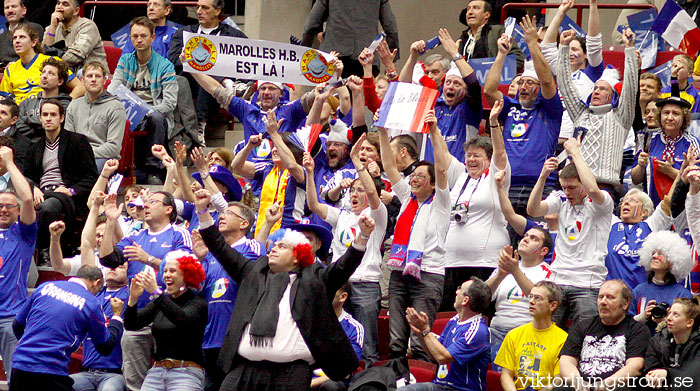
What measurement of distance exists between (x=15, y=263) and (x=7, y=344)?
27.5 inches

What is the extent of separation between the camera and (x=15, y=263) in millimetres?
10008

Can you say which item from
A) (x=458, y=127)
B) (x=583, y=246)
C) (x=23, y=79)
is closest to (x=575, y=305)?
(x=583, y=246)

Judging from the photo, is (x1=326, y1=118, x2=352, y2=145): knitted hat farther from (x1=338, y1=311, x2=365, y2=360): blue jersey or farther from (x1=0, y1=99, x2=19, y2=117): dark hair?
(x1=0, y1=99, x2=19, y2=117): dark hair

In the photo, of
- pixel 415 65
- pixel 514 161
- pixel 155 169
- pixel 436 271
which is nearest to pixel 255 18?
pixel 155 169

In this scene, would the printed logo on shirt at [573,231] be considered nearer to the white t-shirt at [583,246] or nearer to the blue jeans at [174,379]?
the white t-shirt at [583,246]

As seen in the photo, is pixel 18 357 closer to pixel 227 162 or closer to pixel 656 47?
pixel 227 162

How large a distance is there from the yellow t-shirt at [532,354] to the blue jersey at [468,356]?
0.43ft

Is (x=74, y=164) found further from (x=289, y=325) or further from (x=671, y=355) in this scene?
(x=671, y=355)

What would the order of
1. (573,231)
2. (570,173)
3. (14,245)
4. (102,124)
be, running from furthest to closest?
(102,124), (14,245), (570,173), (573,231)

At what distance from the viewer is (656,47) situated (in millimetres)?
13953

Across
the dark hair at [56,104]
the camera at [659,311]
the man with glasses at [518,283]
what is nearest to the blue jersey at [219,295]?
the man with glasses at [518,283]

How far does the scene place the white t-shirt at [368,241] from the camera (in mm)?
9570

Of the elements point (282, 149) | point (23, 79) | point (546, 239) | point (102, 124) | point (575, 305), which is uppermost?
point (282, 149)

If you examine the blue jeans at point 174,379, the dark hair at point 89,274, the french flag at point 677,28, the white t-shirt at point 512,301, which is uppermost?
the french flag at point 677,28
